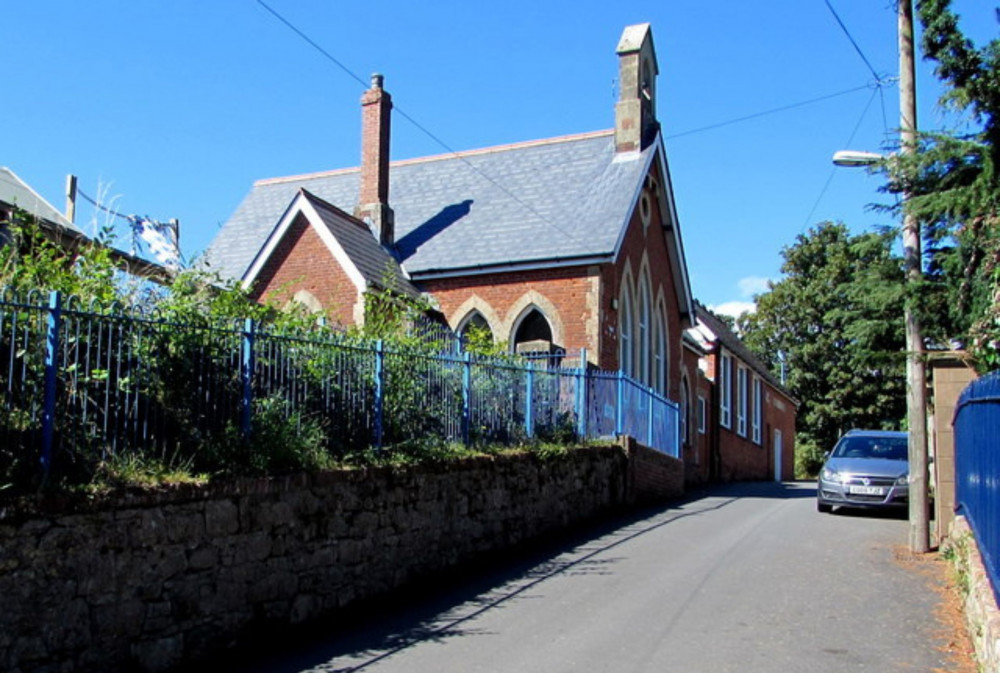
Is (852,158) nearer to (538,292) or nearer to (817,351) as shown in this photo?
(538,292)

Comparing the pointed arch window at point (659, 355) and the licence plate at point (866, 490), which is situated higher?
the pointed arch window at point (659, 355)

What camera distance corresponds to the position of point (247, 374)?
28.2 feet

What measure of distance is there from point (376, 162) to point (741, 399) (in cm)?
1820

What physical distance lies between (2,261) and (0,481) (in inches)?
78.6

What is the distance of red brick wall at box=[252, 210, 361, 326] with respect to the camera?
21148 mm

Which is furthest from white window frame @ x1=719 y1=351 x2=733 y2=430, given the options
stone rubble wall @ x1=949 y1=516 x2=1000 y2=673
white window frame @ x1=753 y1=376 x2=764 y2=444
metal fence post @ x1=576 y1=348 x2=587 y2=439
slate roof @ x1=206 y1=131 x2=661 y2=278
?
stone rubble wall @ x1=949 y1=516 x2=1000 y2=673

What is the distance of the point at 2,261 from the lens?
7.58m

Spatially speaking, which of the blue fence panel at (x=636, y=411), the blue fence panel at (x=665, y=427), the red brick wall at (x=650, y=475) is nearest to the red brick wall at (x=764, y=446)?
the blue fence panel at (x=665, y=427)

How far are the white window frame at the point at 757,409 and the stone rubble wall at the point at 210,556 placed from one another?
2815 cm

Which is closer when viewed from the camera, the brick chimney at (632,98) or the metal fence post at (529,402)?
the metal fence post at (529,402)

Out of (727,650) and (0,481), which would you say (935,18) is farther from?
(0,481)

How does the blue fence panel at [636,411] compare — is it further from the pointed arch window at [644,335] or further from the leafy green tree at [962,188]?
the leafy green tree at [962,188]

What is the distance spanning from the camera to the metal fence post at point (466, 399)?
11.9 meters

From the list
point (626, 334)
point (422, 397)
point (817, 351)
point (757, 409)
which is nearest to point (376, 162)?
point (626, 334)
